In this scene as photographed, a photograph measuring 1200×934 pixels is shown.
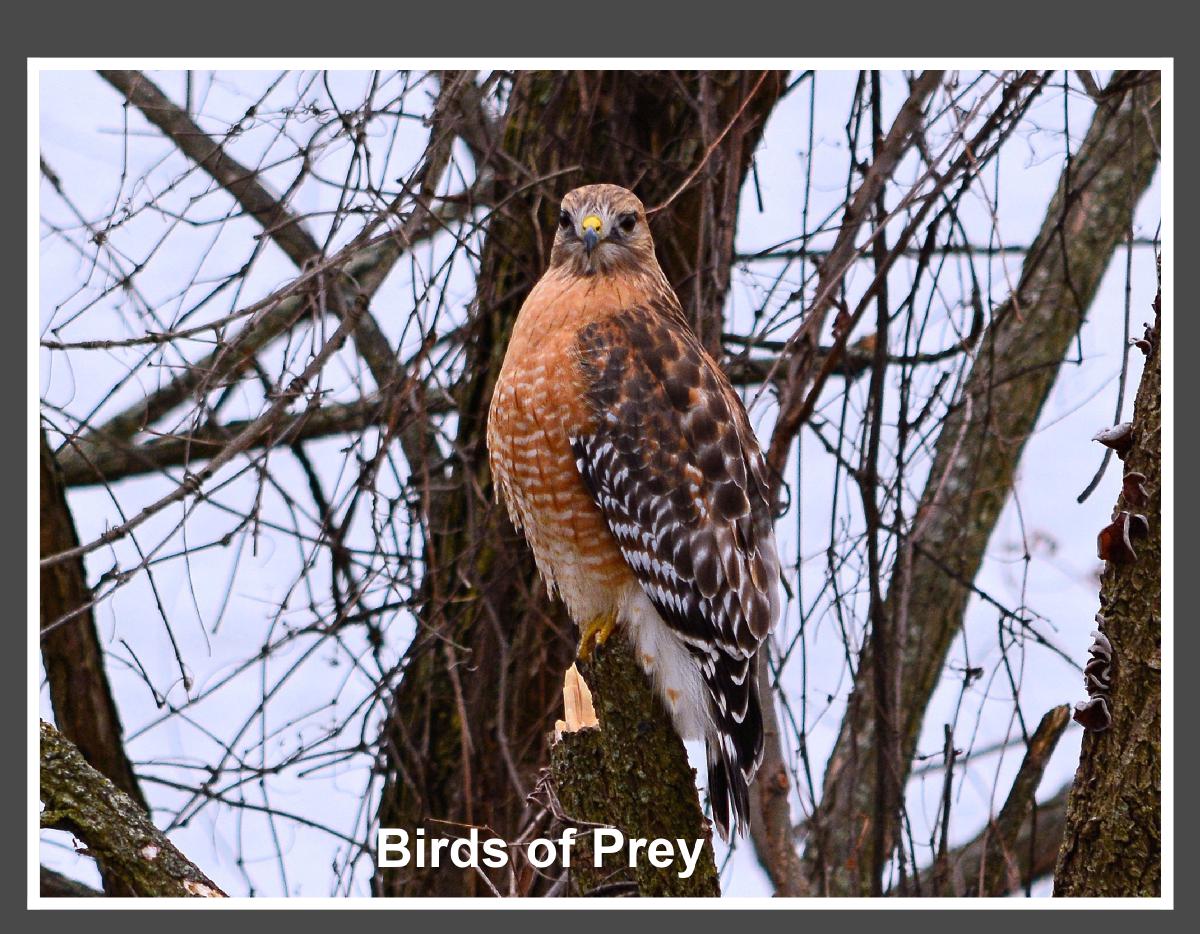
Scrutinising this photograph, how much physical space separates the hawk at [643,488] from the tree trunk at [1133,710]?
786 mm

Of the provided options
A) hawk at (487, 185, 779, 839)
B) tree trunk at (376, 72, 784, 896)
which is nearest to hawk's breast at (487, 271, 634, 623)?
hawk at (487, 185, 779, 839)

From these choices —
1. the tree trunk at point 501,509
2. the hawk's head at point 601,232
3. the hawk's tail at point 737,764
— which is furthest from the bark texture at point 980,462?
the hawk's head at point 601,232

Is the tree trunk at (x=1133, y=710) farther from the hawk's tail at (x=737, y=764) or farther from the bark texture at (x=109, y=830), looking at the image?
the bark texture at (x=109, y=830)

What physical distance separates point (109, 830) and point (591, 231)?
5.45 ft

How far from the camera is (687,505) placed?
3434 millimetres

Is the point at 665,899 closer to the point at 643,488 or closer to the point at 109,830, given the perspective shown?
the point at 643,488

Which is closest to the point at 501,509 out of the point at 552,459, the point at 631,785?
the point at 552,459

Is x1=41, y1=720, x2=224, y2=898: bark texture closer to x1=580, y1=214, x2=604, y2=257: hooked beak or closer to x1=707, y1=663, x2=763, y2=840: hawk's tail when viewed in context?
x1=707, y1=663, x2=763, y2=840: hawk's tail

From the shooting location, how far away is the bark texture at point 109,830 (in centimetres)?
310

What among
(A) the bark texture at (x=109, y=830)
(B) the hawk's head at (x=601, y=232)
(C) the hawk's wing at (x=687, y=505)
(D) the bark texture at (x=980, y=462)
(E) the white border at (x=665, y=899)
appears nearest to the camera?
(E) the white border at (x=665, y=899)

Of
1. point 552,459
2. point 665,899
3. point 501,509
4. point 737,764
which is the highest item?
point 501,509

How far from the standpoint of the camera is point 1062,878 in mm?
3002

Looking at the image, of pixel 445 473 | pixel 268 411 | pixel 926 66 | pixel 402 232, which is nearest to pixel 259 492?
pixel 268 411

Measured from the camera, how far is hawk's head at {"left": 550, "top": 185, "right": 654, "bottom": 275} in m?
3.52
